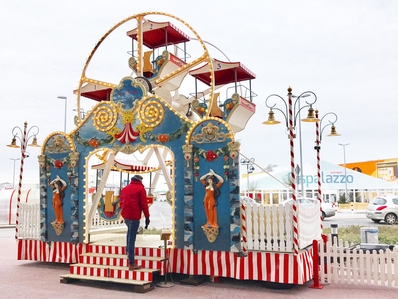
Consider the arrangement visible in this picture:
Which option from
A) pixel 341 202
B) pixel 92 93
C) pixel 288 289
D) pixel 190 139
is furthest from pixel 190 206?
pixel 341 202

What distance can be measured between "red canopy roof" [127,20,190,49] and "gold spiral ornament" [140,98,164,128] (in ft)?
8.49

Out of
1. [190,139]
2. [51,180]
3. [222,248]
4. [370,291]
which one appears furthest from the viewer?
[51,180]

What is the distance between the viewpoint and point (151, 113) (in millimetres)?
9453

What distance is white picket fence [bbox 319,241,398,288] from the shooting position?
26.0 feet

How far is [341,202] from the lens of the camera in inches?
1661

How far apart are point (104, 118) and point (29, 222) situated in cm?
368

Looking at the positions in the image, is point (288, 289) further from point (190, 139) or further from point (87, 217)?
point (87, 217)

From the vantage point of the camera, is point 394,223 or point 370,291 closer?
point 370,291

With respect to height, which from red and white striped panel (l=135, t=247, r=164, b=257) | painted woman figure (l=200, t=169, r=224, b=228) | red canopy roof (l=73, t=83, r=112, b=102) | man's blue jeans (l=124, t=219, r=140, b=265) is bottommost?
red and white striped panel (l=135, t=247, r=164, b=257)

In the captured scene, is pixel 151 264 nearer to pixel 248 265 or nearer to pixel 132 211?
pixel 132 211

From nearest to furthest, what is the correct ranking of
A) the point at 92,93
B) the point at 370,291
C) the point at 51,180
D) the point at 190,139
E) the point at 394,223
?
the point at 370,291 < the point at 190,139 < the point at 51,180 < the point at 92,93 < the point at 394,223

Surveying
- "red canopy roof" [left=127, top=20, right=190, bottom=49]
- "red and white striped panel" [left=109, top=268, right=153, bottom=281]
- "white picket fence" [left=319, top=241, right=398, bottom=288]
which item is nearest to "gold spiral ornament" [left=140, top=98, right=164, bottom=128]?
"red canopy roof" [left=127, top=20, right=190, bottom=49]

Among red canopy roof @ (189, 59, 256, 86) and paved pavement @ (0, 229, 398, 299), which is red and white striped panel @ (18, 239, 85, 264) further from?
red canopy roof @ (189, 59, 256, 86)

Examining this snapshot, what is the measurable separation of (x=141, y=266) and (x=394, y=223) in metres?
17.9
